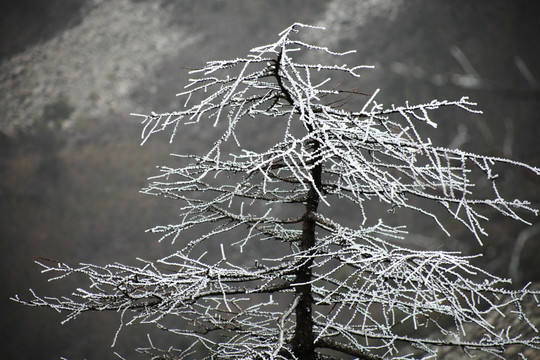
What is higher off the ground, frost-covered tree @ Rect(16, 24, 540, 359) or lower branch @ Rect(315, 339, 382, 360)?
frost-covered tree @ Rect(16, 24, 540, 359)

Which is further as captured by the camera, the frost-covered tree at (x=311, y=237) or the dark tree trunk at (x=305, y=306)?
the dark tree trunk at (x=305, y=306)

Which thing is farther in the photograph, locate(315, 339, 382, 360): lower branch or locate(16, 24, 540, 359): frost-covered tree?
locate(315, 339, 382, 360): lower branch

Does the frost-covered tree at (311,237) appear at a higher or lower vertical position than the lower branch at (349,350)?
higher

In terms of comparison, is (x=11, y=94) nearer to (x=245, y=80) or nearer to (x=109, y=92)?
(x=109, y=92)

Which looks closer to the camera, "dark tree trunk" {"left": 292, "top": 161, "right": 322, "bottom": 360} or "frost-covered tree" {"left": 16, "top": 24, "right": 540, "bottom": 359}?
"frost-covered tree" {"left": 16, "top": 24, "right": 540, "bottom": 359}

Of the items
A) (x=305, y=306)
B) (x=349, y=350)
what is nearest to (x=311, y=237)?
(x=305, y=306)

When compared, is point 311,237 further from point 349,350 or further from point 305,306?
point 349,350

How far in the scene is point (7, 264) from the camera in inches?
273

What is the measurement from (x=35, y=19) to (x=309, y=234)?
9423 millimetres

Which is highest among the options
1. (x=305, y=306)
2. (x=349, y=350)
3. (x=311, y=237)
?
(x=311, y=237)

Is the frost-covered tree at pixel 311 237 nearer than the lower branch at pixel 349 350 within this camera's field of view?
Yes

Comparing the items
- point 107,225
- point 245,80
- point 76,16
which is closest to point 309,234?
point 245,80

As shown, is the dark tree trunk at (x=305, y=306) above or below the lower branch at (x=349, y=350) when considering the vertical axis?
above

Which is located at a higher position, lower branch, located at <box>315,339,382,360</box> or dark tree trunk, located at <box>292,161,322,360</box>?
dark tree trunk, located at <box>292,161,322,360</box>
